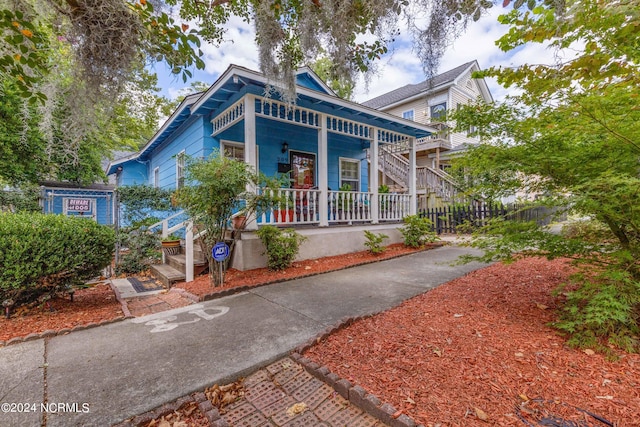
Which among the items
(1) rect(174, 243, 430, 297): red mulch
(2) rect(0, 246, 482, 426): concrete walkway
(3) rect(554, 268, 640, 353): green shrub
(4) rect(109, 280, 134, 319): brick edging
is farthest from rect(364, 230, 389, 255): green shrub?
(4) rect(109, 280, 134, 319): brick edging

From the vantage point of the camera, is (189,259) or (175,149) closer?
(189,259)

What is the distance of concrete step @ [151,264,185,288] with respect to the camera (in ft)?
15.6

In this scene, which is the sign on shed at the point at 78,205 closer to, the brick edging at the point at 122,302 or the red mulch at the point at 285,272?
the brick edging at the point at 122,302

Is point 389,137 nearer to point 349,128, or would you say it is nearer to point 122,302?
point 349,128

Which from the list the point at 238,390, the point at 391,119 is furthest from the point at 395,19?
the point at 391,119

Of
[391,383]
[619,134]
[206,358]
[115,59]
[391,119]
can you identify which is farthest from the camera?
[391,119]

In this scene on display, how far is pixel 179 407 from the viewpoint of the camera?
172cm

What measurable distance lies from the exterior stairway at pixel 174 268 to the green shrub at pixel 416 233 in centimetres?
510

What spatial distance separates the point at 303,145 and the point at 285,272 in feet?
13.9

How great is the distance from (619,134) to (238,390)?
11.2ft

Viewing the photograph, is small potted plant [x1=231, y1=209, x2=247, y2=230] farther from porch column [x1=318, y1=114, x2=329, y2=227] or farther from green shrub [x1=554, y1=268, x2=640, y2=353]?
green shrub [x1=554, y1=268, x2=640, y2=353]

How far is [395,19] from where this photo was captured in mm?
2830

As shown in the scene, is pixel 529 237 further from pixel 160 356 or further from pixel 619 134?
pixel 160 356

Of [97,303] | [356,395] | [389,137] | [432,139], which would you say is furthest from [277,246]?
[432,139]
